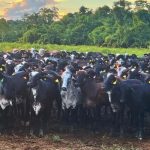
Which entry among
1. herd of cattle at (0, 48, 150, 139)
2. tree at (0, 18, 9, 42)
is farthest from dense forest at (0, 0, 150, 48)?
herd of cattle at (0, 48, 150, 139)

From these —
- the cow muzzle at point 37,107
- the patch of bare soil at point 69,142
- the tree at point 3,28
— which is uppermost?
the tree at point 3,28

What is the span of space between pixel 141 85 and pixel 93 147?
2728 mm

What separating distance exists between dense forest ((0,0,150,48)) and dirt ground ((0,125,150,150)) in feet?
136

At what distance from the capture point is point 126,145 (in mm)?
12836

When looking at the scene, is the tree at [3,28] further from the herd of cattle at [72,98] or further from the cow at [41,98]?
the cow at [41,98]

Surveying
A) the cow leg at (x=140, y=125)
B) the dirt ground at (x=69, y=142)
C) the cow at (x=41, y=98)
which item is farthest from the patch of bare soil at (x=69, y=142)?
the cow at (x=41, y=98)

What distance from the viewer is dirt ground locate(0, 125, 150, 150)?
495 inches

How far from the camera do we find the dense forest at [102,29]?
56.3 meters

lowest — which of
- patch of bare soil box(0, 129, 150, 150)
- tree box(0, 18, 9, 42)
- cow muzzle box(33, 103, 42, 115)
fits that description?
patch of bare soil box(0, 129, 150, 150)

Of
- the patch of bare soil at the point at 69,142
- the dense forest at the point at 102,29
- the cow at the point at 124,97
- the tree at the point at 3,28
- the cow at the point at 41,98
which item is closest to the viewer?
the patch of bare soil at the point at 69,142

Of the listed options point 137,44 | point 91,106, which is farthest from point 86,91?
point 137,44

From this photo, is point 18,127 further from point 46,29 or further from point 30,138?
point 46,29

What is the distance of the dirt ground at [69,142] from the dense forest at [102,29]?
41422 mm

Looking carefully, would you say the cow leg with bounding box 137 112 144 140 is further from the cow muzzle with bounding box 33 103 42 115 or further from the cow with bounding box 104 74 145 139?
the cow muzzle with bounding box 33 103 42 115
